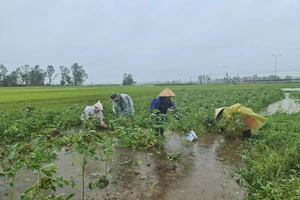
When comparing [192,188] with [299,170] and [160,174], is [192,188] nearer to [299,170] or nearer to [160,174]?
[160,174]

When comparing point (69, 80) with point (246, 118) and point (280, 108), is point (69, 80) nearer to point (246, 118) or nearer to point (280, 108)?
point (280, 108)

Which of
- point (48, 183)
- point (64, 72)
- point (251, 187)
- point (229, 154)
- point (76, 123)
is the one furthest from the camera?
point (64, 72)

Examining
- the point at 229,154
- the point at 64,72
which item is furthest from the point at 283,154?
the point at 64,72

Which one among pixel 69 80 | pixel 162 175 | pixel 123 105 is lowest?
pixel 162 175

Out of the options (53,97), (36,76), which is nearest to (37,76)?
(36,76)

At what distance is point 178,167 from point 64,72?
300 ft

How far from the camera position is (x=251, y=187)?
10.8 feet

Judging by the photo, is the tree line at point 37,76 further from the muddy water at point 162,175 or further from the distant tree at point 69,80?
the muddy water at point 162,175

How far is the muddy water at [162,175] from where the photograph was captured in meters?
3.30

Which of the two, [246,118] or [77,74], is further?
[77,74]

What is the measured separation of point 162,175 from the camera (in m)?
3.89

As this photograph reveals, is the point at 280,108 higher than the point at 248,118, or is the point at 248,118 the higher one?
the point at 248,118

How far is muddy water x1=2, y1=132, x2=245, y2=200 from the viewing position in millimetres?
3297

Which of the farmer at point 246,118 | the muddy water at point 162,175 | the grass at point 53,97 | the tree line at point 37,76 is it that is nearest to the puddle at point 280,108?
the farmer at point 246,118
